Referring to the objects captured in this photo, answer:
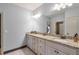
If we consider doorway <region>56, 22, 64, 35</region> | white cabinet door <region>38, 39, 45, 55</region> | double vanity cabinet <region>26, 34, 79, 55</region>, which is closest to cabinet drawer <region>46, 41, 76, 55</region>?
double vanity cabinet <region>26, 34, 79, 55</region>

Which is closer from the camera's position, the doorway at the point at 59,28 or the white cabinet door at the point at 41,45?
the doorway at the point at 59,28

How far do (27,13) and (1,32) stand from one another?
76 cm

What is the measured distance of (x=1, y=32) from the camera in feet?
6.51

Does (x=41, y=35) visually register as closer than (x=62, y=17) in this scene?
No

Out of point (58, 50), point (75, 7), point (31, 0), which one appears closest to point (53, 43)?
point (58, 50)

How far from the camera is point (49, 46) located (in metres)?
2.19

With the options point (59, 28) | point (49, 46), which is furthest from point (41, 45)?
point (59, 28)

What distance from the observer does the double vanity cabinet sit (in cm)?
163

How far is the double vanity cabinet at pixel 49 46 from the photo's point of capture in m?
1.63

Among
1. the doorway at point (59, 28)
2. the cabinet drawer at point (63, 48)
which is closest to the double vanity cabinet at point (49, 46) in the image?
the cabinet drawer at point (63, 48)

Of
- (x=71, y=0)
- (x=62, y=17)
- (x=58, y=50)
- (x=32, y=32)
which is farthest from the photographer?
(x=32, y=32)

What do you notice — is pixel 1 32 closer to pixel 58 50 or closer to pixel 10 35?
pixel 10 35

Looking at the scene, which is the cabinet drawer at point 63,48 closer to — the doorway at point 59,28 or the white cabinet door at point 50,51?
the white cabinet door at point 50,51

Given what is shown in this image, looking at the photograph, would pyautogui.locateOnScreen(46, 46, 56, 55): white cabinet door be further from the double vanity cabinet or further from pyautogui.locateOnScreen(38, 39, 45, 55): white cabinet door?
pyautogui.locateOnScreen(38, 39, 45, 55): white cabinet door
